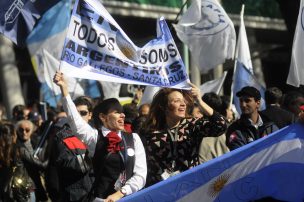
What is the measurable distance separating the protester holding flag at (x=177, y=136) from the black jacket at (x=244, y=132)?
0.49 m

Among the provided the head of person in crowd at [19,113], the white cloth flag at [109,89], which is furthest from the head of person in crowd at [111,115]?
the white cloth flag at [109,89]

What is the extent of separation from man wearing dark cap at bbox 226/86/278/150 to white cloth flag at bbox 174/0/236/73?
10.8ft

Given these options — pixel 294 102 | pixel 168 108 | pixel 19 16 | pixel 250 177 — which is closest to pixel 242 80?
pixel 294 102

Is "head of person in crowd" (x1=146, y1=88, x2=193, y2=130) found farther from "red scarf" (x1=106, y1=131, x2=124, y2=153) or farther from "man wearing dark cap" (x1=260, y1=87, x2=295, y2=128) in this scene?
"man wearing dark cap" (x1=260, y1=87, x2=295, y2=128)

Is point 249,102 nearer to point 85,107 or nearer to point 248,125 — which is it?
point 248,125

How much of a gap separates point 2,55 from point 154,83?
33.5 feet

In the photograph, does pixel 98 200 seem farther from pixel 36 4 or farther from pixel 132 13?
pixel 132 13

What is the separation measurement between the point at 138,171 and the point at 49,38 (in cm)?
739

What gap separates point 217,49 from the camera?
10.7m

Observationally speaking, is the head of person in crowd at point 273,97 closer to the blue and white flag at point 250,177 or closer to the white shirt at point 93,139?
Result: the white shirt at point 93,139

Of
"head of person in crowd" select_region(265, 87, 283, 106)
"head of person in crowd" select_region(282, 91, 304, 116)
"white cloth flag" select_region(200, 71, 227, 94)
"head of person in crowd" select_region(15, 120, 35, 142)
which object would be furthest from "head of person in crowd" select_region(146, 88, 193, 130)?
"white cloth flag" select_region(200, 71, 227, 94)

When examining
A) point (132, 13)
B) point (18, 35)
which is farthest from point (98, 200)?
point (132, 13)

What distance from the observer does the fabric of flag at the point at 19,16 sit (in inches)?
320

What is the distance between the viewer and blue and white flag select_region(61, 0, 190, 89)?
6.53 metres
